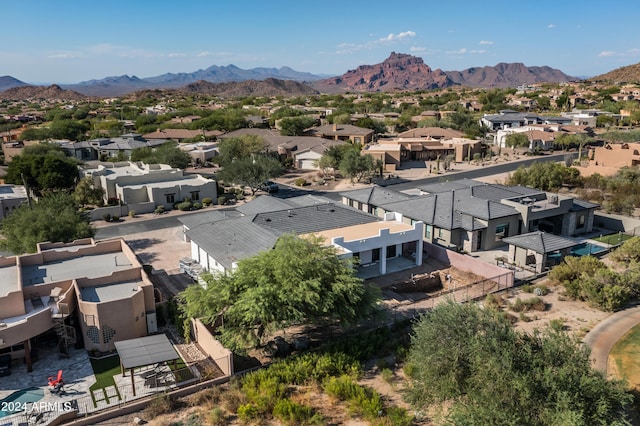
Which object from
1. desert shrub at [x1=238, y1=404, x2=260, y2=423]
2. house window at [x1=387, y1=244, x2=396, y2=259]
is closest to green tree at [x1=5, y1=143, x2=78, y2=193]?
house window at [x1=387, y1=244, x2=396, y2=259]

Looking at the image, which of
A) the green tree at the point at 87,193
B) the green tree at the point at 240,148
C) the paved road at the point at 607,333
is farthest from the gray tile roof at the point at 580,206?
the green tree at the point at 87,193

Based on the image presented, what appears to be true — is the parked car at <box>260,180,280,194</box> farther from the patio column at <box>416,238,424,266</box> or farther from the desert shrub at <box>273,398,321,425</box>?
the desert shrub at <box>273,398,321,425</box>

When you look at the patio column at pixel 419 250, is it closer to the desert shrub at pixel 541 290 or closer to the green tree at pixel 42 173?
the desert shrub at pixel 541 290

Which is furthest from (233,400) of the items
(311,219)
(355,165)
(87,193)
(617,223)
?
(355,165)

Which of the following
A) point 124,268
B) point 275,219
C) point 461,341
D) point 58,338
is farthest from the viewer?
point 275,219

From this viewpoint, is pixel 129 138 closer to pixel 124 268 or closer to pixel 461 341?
pixel 124 268

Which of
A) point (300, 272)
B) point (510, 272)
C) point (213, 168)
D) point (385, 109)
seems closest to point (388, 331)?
point (300, 272)
